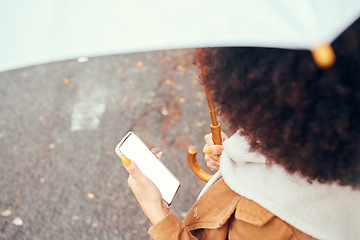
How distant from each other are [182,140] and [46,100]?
1639mm

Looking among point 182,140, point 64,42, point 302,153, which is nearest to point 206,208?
point 302,153

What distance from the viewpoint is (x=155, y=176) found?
5.22 feet

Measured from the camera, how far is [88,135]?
3340 mm

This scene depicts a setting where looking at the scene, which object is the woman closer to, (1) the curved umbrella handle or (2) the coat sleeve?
(2) the coat sleeve

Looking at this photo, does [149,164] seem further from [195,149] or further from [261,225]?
[261,225]

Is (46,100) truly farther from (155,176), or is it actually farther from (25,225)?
(155,176)

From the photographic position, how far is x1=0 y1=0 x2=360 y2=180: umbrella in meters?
0.71

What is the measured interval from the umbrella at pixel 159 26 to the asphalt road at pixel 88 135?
6.45ft

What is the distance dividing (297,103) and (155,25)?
41 centimetres

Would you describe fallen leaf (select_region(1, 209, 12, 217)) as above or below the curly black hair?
below

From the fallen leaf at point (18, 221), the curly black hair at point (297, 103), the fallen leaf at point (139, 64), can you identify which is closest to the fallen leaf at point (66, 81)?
the fallen leaf at point (139, 64)

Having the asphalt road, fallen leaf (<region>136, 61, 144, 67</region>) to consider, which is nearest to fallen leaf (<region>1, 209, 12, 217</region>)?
the asphalt road

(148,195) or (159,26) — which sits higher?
(159,26)

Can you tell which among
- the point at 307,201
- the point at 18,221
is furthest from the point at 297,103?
the point at 18,221
